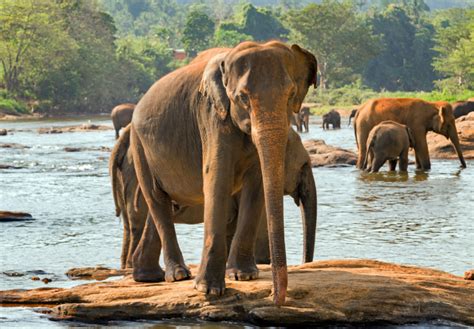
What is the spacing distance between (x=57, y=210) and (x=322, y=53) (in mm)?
86540

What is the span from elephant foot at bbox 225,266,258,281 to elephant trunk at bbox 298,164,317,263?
166 cm

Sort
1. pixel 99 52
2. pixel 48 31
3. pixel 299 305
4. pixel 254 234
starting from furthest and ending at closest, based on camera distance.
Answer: pixel 99 52 → pixel 48 31 → pixel 254 234 → pixel 299 305

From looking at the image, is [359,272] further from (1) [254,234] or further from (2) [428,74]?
(2) [428,74]

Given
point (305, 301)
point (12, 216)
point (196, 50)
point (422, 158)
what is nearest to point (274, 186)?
point (305, 301)

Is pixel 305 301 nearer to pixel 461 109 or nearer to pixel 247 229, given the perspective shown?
pixel 247 229

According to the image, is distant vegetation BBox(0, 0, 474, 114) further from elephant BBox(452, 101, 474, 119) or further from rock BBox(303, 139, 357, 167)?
rock BBox(303, 139, 357, 167)

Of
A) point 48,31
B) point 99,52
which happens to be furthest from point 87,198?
point 99,52

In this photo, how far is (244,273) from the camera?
7410 mm

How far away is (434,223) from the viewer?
1462 centimetres

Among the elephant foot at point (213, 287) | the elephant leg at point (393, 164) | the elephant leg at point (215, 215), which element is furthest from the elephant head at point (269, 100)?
the elephant leg at point (393, 164)

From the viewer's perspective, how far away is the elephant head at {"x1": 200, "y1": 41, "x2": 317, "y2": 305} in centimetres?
629

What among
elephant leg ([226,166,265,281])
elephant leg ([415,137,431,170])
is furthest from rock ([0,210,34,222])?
elephant leg ([415,137,431,170])

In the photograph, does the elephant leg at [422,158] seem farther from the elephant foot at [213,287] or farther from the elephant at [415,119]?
the elephant foot at [213,287]

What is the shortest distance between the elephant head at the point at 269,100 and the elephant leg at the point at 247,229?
0.57 m
